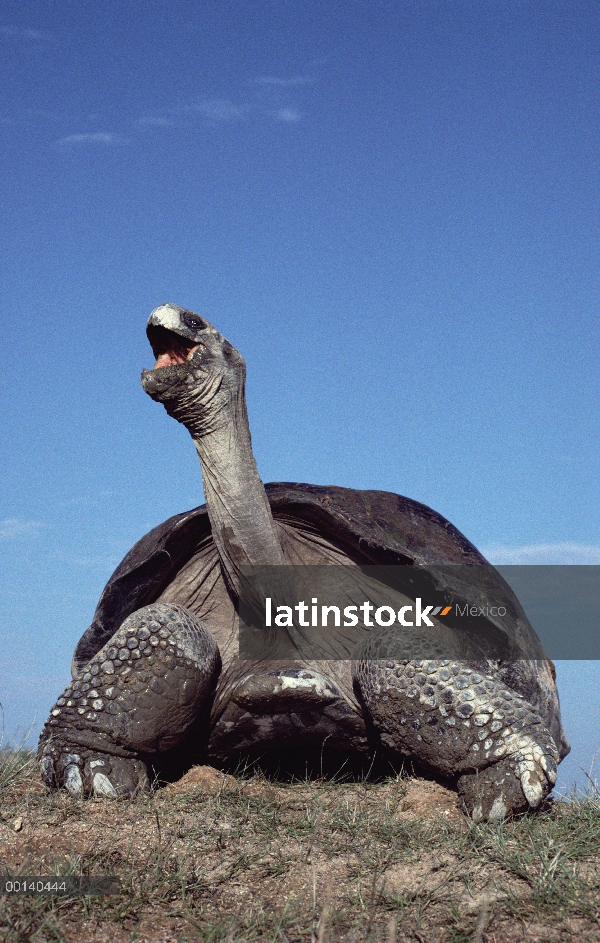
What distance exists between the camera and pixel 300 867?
3791 mm

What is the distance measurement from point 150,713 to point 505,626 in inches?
94.9

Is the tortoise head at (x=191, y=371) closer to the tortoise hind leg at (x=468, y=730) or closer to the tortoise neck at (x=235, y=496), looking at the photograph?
the tortoise neck at (x=235, y=496)

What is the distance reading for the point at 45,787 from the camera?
520 centimetres

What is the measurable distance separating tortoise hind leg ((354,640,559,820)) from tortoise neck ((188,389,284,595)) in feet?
3.45

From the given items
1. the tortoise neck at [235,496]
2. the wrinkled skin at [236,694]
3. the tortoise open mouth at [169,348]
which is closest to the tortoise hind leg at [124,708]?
the wrinkled skin at [236,694]

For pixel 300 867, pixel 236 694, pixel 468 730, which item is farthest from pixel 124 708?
pixel 468 730

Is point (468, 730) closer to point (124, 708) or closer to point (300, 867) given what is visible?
point (300, 867)

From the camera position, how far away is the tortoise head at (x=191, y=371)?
533 centimetres

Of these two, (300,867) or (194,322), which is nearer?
(300,867)

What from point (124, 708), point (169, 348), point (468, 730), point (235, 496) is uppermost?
point (169, 348)

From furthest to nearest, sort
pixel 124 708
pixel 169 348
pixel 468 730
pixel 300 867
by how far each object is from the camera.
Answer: pixel 169 348, pixel 124 708, pixel 468 730, pixel 300 867

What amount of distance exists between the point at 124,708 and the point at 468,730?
204 cm

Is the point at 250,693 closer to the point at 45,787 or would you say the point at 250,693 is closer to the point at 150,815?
the point at 150,815

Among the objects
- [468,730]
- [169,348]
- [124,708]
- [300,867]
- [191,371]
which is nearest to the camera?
[300,867]
